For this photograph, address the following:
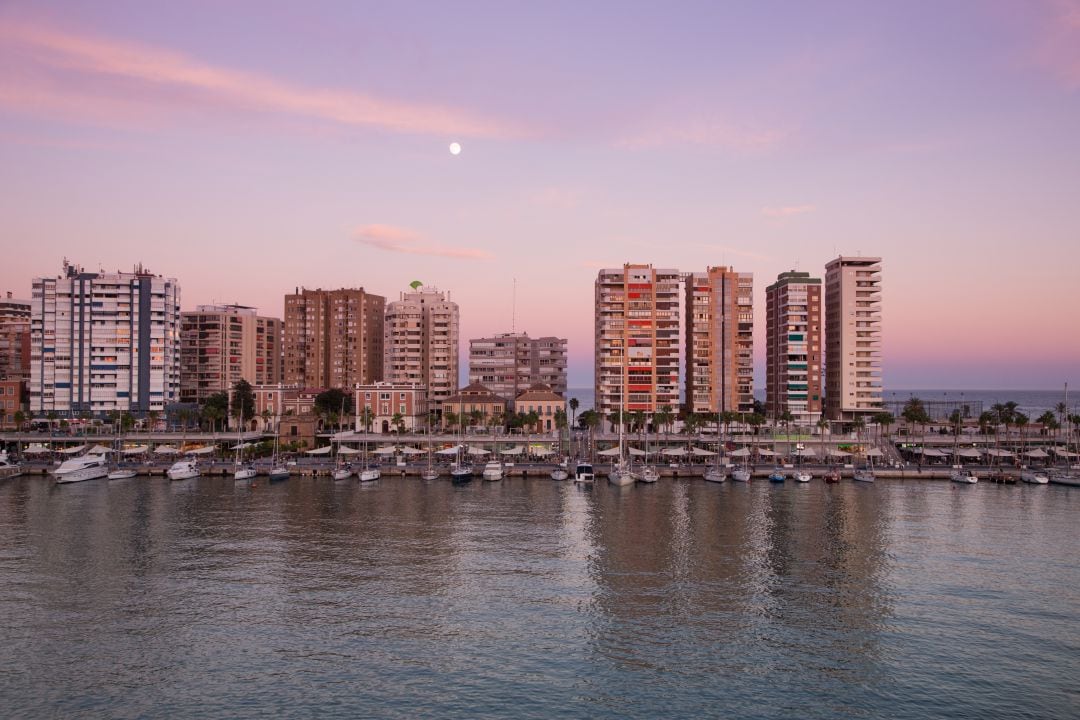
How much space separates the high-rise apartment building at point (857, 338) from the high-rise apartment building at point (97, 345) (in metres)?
142

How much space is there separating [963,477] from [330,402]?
11650 cm

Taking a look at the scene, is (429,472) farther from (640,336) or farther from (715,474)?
(640,336)

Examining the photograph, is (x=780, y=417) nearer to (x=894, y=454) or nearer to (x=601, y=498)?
(x=894, y=454)

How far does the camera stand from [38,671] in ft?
134

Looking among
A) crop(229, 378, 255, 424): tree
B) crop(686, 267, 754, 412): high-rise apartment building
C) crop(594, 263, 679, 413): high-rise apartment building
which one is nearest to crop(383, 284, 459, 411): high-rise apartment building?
crop(229, 378, 255, 424): tree

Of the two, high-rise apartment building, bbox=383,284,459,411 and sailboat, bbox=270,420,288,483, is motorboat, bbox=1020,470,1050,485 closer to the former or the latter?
sailboat, bbox=270,420,288,483

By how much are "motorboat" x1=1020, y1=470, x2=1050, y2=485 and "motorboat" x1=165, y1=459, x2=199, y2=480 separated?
394ft

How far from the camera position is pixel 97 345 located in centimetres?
16762

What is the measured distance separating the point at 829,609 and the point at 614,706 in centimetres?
2025

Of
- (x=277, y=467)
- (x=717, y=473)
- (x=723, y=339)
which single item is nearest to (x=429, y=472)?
(x=277, y=467)

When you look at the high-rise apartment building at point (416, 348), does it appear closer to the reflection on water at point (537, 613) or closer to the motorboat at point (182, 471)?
the motorboat at point (182, 471)

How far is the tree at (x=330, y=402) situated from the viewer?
16050 centimetres

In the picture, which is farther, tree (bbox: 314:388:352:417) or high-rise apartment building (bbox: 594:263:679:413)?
high-rise apartment building (bbox: 594:263:679:413)

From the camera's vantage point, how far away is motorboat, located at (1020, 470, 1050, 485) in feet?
366
